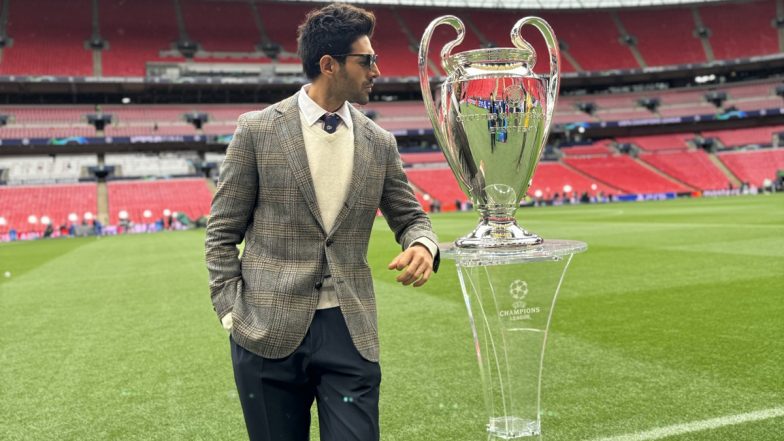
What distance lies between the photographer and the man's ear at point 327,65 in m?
1.96

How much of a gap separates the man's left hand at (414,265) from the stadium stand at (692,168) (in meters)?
44.5

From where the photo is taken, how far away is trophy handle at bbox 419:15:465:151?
2096mm

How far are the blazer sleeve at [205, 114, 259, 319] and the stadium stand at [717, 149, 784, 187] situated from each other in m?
45.8

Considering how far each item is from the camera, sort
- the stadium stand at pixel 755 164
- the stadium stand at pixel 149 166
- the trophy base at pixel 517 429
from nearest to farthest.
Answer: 1. the trophy base at pixel 517 429
2. the stadium stand at pixel 149 166
3. the stadium stand at pixel 755 164

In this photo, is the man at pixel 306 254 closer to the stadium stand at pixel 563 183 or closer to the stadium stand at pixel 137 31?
the stadium stand at pixel 563 183

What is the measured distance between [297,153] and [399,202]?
45 centimetres

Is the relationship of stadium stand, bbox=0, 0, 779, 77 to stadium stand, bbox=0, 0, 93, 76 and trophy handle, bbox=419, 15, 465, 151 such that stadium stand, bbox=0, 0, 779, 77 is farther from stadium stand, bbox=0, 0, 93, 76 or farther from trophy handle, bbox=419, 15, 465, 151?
trophy handle, bbox=419, 15, 465, 151

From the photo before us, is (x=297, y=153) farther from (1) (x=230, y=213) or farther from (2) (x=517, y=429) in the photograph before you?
(2) (x=517, y=429)

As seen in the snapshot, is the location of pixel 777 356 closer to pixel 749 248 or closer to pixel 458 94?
pixel 458 94

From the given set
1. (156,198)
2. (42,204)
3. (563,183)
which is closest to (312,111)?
(156,198)

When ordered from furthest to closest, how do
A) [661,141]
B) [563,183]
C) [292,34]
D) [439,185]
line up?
[661,141] → [292,34] → [563,183] → [439,185]

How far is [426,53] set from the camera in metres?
2.17

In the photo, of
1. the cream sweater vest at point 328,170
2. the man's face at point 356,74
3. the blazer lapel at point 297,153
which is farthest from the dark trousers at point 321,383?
the man's face at point 356,74

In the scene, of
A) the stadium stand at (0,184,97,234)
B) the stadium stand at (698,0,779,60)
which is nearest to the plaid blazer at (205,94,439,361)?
the stadium stand at (0,184,97,234)
